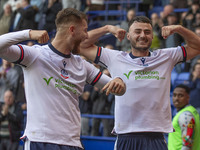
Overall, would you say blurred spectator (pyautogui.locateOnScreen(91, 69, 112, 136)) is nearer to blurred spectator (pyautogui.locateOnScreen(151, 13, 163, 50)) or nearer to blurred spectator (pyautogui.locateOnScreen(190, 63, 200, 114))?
Answer: blurred spectator (pyautogui.locateOnScreen(190, 63, 200, 114))

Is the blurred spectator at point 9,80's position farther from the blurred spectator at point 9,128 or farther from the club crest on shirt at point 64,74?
the club crest on shirt at point 64,74

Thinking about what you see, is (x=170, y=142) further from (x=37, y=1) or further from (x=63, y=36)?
(x=37, y=1)

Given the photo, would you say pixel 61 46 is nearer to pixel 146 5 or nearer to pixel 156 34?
pixel 156 34

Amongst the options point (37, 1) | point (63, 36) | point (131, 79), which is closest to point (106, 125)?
point (131, 79)

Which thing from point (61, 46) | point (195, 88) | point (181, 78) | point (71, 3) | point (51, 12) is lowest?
point (195, 88)

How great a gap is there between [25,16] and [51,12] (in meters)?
0.85

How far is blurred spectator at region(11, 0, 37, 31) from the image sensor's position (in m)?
12.9

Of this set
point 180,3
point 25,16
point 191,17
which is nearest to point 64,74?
point 191,17

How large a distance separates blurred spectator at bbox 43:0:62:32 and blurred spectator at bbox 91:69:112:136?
4541mm

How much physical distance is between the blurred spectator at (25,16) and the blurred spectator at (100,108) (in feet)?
15.1

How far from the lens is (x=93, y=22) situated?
14.6 m

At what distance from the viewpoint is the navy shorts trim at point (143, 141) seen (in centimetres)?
448

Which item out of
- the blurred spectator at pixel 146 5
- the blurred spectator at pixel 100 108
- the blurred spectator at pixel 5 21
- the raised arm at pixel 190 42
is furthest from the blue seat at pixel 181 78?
the blurred spectator at pixel 5 21

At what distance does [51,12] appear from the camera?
1319 cm
